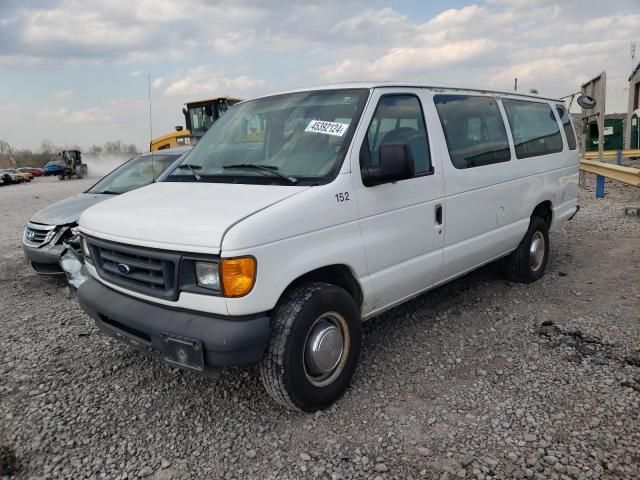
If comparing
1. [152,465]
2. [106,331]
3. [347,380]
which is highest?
[106,331]

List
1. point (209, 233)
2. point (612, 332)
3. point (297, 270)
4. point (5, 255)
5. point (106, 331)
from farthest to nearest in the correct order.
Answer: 1. point (5, 255)
2. point (612, 332)
3. point (106, 331)
4. point (297, 270)
5. point (209, 233)

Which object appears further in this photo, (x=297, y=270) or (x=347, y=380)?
(x=347, y=380)

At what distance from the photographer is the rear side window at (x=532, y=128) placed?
4.97 meters

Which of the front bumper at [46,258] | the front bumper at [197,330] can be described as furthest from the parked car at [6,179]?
the front bumper at [197,330]

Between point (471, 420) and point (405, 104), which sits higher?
point (405, 104)

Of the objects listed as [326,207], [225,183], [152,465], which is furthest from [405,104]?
[152,465]

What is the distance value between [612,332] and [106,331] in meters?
4.02

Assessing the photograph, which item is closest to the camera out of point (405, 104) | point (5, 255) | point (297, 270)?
point (297, 270)

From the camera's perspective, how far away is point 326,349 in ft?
10.2

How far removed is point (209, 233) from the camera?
8.60 ft

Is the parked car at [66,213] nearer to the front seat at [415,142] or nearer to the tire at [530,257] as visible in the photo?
the front seat at [415,142]

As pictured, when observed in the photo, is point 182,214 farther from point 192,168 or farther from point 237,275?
point 192,168

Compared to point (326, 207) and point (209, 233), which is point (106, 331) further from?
point (326, 207)

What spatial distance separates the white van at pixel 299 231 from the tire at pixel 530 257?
0.88 metres
